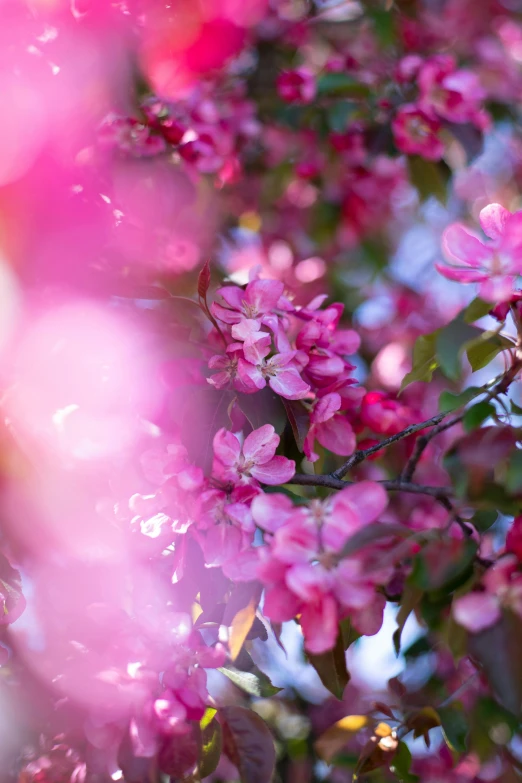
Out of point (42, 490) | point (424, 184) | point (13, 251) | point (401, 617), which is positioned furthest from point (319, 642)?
point (424, 184)

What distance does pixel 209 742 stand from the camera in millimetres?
957

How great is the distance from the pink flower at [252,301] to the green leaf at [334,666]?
44 cm

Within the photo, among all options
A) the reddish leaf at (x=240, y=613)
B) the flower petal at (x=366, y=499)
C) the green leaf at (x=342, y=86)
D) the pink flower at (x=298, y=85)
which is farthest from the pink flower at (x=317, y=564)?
the pink flower at (x=298, y=85)

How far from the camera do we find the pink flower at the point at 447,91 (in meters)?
1.62

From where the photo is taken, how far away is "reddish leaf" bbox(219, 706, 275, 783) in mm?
889

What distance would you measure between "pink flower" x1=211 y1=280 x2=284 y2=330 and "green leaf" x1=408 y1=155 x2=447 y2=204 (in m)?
0.96

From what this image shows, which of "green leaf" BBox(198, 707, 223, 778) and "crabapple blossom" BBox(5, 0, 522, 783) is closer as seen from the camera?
"crabapple blossom" BBox(5, 0, 522, 783)

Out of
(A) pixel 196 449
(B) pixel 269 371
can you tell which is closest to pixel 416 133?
(B) pixel 269 371

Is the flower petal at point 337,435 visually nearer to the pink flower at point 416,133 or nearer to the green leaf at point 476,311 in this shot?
the green leaf at point 476,311

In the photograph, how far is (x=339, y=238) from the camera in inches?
101

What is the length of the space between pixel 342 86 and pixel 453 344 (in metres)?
1.21

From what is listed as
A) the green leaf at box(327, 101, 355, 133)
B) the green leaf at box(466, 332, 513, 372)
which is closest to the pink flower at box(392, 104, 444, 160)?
the green leaf at box(327, 101, 355, 133)

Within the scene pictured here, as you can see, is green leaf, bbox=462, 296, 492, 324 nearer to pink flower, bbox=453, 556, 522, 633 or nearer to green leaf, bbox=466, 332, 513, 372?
green leaf, bbox=466, 332, 513, 372

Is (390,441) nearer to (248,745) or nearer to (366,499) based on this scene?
(366,499)
